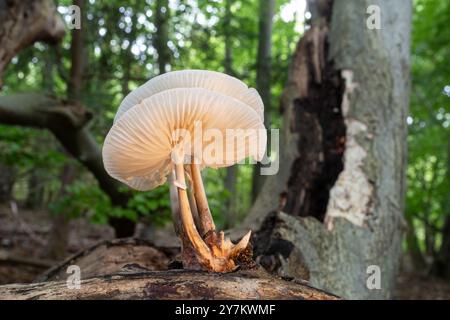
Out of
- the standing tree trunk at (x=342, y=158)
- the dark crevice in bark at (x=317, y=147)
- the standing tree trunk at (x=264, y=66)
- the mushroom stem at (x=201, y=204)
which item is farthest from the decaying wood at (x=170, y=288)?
the standing tree trunk at (x=264, y=66)

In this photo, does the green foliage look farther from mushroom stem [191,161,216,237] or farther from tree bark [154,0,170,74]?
mushroom stem [191,161,216,237]

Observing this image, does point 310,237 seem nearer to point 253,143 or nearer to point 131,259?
point 253,143

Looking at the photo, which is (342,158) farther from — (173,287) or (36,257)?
(36,257)

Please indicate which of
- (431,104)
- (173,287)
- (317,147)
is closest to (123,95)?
(317,147)

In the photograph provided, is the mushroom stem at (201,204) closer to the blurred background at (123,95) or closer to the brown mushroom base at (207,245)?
the brown mushroom base at (207,245)

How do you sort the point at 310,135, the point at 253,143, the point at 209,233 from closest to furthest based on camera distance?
the point at 209,233
the point at 253,143
the point at 310,135

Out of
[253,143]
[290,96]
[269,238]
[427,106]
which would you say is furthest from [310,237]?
[427,106]
